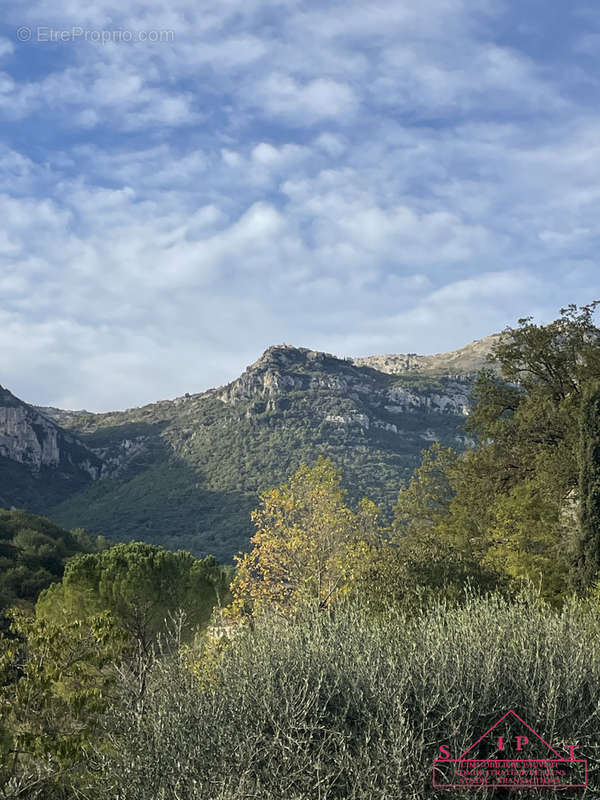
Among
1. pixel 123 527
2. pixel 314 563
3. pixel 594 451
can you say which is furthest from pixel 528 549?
pixel 123 527

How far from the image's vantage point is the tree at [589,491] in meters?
17.9

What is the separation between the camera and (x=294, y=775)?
17.5ft

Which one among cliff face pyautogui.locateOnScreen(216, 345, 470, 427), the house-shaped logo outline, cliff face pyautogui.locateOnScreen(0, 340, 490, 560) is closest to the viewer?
the house-shaped logo outline

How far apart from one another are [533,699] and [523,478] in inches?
785

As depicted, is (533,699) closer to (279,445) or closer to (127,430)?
(279,445)

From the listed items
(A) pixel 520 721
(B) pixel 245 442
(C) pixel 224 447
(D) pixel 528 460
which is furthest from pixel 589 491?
(C) pixel 224 447

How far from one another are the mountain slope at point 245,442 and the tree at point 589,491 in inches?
2465

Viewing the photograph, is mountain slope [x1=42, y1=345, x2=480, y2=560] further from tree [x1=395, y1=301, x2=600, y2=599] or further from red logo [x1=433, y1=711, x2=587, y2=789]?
red logo [x1=433, y1=711, x2=587, y2=789]

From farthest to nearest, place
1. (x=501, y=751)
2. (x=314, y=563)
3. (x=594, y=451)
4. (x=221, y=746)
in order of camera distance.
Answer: (x=594, y=451)
(x=314, y=563)
(x=501, y=751)
(x=221, y=746)

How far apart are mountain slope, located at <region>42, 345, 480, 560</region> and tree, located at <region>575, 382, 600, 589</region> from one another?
6261 cm

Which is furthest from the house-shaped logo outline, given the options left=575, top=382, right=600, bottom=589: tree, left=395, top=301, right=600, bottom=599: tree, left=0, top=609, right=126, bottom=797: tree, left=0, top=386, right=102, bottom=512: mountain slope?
left=0, top=386, right=102, bottom=512: mountain slope

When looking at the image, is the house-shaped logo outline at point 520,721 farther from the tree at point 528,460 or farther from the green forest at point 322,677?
the tree at point 528,460

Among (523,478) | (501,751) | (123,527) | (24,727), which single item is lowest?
(123,527)

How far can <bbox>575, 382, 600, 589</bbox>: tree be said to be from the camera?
17.9 meters
